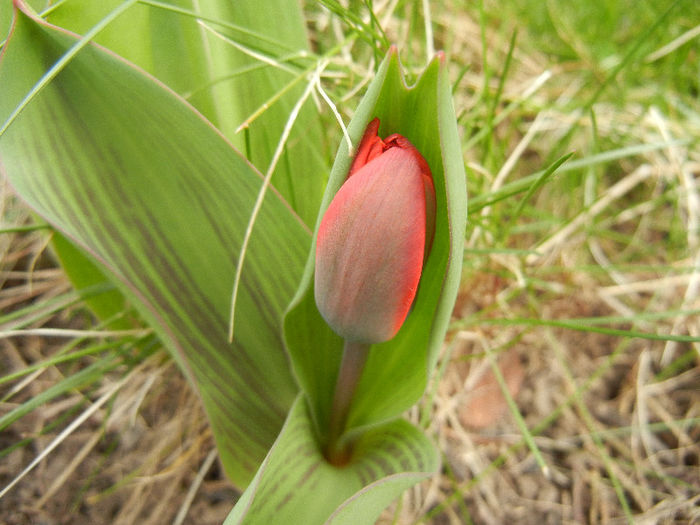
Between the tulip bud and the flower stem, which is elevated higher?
the tulip bud

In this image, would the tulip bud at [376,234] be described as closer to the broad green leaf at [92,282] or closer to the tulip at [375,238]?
the tulip at [375,238]

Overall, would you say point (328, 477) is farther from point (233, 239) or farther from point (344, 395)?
point (233, 239)

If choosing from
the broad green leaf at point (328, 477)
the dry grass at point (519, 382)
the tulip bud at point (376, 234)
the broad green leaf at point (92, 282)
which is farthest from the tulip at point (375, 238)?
the broad green leaf at point (92, 282)

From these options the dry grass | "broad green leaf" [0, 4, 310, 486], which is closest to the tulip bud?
"broad green leaf" [0, 4, 310, 486]

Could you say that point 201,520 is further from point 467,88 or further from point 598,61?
point 598,61

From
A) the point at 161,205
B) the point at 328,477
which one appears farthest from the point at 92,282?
the point at 328,477

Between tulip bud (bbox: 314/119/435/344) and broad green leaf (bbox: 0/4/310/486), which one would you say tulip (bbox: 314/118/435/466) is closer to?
tulip bud (bbox: 314/119/435/344)
